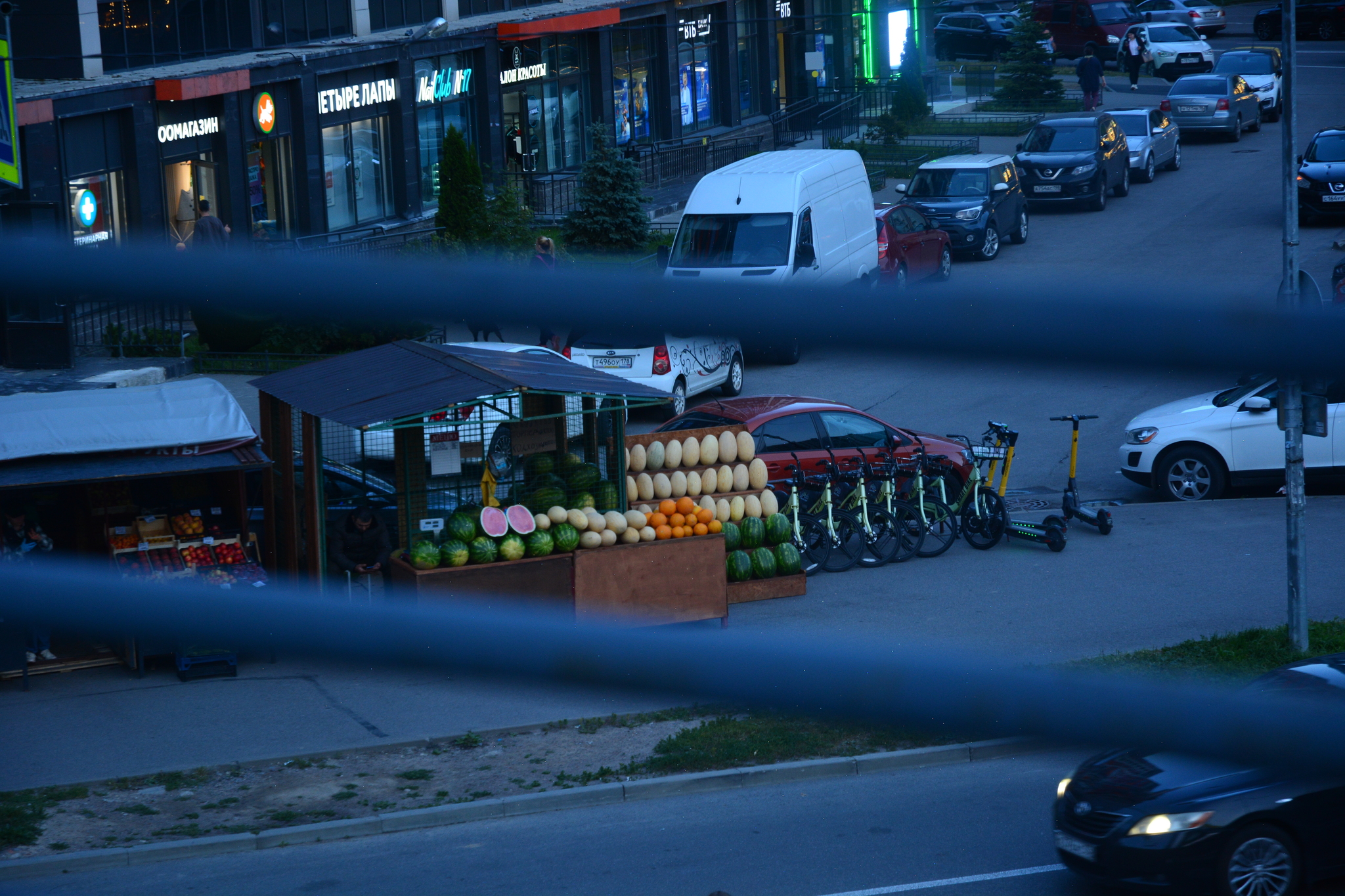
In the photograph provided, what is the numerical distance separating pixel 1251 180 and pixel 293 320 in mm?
37571

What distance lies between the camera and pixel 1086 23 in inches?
2105

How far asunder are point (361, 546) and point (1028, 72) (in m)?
37.9

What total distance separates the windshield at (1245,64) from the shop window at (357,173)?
80.3 feet

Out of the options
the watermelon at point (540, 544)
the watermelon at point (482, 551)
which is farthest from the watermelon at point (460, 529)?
the watermelon at point (540, 544)

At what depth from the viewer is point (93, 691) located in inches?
451

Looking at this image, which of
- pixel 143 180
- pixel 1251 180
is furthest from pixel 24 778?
pixel 1251 180

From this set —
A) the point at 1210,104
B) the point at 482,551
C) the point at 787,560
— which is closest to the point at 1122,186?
the point at 1210,104

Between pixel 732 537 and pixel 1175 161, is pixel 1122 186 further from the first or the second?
pixel 732 537

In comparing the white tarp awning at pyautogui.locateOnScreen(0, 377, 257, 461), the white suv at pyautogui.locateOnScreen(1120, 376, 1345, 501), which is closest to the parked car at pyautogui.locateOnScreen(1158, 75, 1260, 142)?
the white suv at pyautogui.locateOnScreen(1120, 376, 1345, 501)

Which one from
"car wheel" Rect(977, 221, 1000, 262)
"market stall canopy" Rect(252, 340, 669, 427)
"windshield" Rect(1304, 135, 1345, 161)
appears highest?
"windshield" Rect(1304, 135, 1345, 161)

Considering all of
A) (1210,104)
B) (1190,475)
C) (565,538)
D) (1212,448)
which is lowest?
(1190,475)

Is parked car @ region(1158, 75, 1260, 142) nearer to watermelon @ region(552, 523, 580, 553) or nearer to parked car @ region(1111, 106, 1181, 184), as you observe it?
parked car @ region(1111, 106, 1181, 184)

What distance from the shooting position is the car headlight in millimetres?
6770

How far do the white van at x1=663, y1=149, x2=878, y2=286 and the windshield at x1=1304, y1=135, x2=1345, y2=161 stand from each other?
12.1 m
